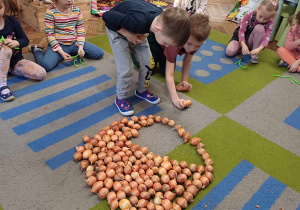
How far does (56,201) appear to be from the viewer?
1039 mm

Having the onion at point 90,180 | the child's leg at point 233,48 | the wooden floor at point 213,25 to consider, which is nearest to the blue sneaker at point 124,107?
the onion at point 90,180

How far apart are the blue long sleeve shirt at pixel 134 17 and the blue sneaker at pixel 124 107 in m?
0.41

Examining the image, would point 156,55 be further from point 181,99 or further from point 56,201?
point 56,201

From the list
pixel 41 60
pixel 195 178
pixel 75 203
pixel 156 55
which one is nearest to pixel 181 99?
pixel 156 55

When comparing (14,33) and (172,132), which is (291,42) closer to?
(172,132)

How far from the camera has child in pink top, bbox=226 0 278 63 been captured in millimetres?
2176

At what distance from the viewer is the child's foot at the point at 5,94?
1.54m

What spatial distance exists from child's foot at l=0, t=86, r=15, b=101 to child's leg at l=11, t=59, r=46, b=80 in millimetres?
191

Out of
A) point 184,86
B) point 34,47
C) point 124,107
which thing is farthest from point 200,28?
point 34,47

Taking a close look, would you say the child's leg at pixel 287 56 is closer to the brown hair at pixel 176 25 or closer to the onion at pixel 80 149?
the brown hair at pixel 176 25

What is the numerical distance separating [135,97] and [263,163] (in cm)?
84

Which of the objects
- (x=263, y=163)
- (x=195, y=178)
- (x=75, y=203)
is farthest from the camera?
(x=263, y=163)

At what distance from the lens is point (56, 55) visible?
192 centimetres

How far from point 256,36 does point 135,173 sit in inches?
68.1
